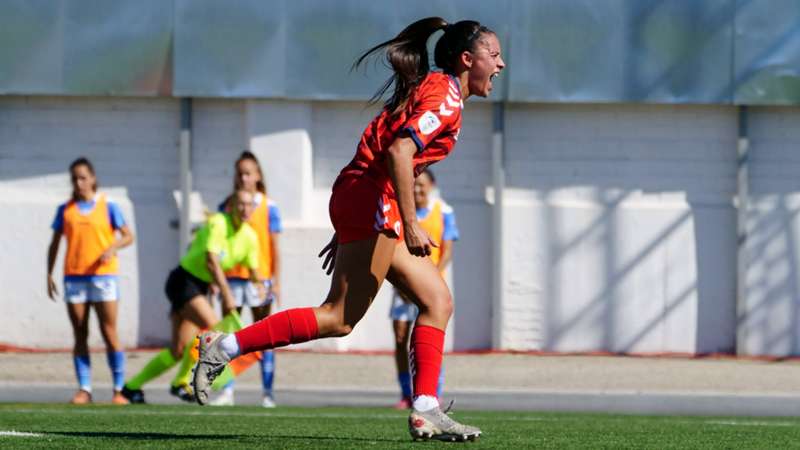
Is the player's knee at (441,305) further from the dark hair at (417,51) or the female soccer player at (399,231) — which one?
the dark hair at (417,51)

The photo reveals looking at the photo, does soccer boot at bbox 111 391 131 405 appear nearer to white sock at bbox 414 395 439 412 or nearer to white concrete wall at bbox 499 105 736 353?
white sock at bbox 414 395 439 412

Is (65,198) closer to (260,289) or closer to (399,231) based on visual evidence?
(260,289)

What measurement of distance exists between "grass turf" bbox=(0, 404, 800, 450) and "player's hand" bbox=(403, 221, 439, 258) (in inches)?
31.5

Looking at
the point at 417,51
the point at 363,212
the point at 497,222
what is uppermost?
the point at 497,222

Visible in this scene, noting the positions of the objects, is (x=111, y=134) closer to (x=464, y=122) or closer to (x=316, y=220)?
(x=316, y=220)

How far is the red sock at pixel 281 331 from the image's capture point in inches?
280

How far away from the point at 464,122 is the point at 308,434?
10.6 m

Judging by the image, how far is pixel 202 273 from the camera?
12.3 meters

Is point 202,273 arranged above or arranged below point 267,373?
above

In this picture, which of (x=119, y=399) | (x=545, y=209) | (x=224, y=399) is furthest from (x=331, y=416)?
(x=545, y=209)

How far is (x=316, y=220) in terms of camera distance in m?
18.1

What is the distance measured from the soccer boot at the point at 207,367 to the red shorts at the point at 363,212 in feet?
2.42

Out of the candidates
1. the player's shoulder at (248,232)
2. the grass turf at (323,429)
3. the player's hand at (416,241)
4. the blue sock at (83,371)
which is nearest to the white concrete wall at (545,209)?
the blue sock at (83,371)

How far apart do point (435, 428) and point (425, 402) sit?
0.39 feet
